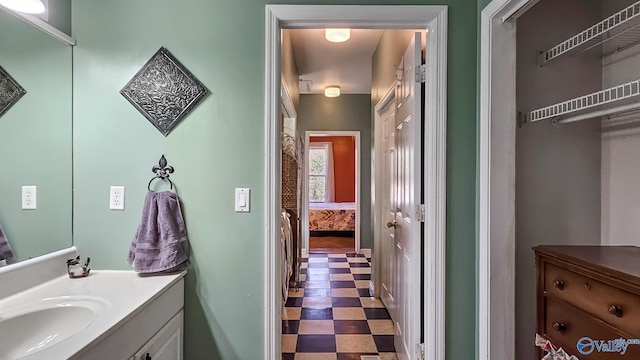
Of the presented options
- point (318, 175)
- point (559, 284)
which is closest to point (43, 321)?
point (559, 284)

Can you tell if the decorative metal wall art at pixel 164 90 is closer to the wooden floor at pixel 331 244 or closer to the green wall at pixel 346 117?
the green wall at pixel 346 117

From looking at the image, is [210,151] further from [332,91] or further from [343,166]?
[343,166]

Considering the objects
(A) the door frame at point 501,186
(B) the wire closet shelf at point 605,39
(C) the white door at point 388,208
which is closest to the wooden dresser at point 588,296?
(A) the door frame at point 501,186

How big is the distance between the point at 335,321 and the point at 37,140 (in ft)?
7.95

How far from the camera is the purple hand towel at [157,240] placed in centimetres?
153

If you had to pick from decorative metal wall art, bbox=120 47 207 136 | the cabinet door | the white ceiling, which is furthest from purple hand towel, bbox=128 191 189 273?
the white ceiling

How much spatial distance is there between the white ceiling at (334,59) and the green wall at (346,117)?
0.59 feet

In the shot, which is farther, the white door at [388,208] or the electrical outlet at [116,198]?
the white door at [388,208]

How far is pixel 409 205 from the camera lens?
1947 mm

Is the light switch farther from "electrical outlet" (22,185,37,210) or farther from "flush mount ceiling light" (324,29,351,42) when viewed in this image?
"flush mount ceiling light" (324,29,351,42)

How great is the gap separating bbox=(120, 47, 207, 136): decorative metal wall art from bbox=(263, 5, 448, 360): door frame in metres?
0.38

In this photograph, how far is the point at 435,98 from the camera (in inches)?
62.9

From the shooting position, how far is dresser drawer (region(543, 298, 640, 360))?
1.09 metres

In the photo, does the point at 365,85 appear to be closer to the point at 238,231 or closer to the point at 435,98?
the point at 435,98
